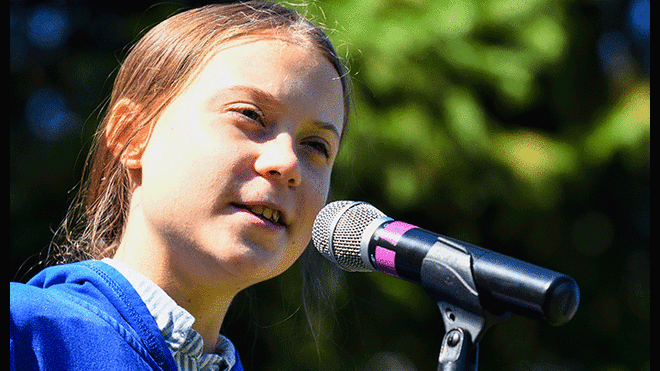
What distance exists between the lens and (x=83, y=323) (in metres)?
1.28

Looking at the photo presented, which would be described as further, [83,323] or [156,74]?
[156,74]

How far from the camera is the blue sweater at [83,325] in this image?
1200 mm

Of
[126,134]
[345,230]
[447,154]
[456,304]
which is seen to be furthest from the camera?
[447,154]

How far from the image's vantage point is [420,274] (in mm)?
1230

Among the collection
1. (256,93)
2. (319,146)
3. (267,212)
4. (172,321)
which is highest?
(256,93)

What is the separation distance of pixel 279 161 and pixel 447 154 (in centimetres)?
221

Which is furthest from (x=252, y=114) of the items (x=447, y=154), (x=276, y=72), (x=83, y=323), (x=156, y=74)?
(x=447, y=154)

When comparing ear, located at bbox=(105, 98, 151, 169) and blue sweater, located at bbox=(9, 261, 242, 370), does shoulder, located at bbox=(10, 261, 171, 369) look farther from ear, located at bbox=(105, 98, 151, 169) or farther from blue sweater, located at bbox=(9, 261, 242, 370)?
ear, located at bbox=(105, 98, 151, 169)

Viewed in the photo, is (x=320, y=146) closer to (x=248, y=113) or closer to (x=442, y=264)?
(x=248, y=113)

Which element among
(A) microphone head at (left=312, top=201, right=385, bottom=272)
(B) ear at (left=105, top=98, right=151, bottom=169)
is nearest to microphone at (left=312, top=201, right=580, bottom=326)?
(A) microphone head at (left=312, top=201, right=385, bottom=272)

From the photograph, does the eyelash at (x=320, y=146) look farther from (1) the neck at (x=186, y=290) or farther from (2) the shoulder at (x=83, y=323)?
(2) the shoulder at (x=83, y=323)

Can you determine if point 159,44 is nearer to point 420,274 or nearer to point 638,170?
point 420,274

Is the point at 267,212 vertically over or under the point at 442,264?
under

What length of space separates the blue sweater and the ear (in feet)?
1.01
